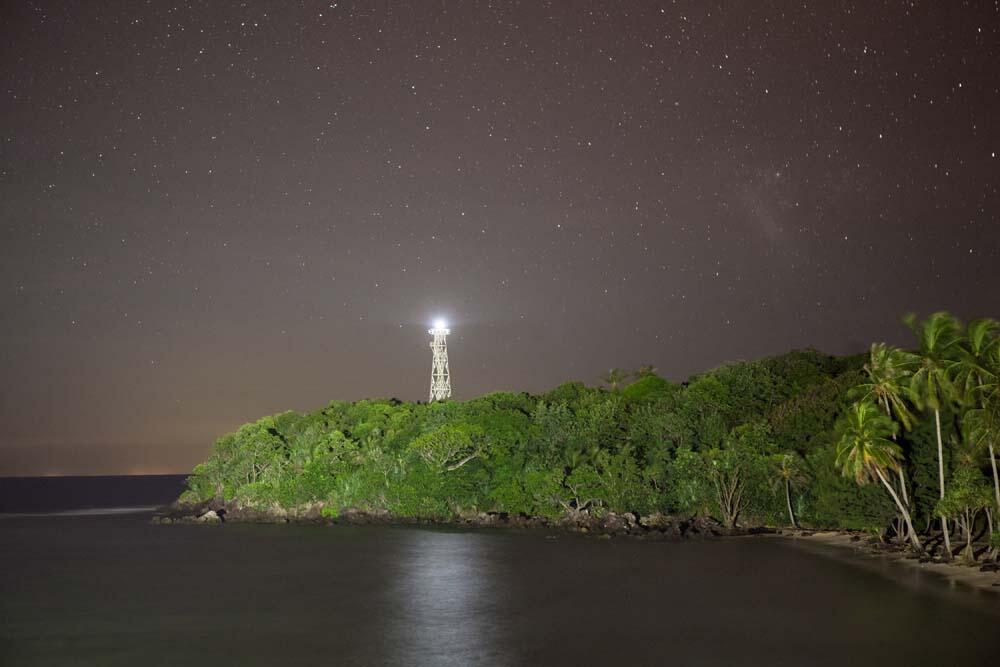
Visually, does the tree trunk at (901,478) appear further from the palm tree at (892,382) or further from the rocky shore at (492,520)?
the rocky shore at (492,520)

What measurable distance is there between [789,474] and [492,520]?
25758 millimetres

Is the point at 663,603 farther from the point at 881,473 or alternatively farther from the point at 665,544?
the point at 665,544

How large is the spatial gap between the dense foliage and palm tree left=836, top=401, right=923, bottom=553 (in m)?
0.13

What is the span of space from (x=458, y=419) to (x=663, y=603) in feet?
142

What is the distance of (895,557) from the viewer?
44.7 m

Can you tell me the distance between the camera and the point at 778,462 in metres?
58.3

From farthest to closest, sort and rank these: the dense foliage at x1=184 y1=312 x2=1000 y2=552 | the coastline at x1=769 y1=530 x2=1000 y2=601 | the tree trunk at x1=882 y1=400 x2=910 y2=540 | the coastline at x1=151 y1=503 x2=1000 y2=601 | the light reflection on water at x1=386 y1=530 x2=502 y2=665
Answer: the dense foliage at x1=184 y1=312 x2=1000 y2=552, the tree trunk at x1=882 y1=400 x2=910 y2=540, the coastline at x1=151 y1=503 x2=1000 y2=601, the coastline at x1=769 y1=530 x2=1000 y2=601, the light reflection on water at x1=386 y1=530 x2=502 y2=665

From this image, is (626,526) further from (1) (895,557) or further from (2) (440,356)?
(2) (440,356)

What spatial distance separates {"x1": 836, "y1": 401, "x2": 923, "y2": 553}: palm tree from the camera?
42250mm

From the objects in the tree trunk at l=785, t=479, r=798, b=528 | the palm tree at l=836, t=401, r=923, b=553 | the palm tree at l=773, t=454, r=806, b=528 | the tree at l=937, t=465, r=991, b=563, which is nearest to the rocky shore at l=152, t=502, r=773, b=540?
the tree trunk at l=785, t=479, r=798, b=528

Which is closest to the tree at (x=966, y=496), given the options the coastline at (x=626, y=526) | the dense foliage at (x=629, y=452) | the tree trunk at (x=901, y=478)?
the tree trunk at (x=901, y=478)

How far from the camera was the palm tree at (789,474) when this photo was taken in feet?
188

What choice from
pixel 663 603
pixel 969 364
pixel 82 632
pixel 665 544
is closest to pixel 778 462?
pixel 665 544

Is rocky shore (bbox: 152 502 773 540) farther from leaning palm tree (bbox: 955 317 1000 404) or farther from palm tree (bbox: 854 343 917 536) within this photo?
leaning palm tree (bbox: 955 317 1000 404)
